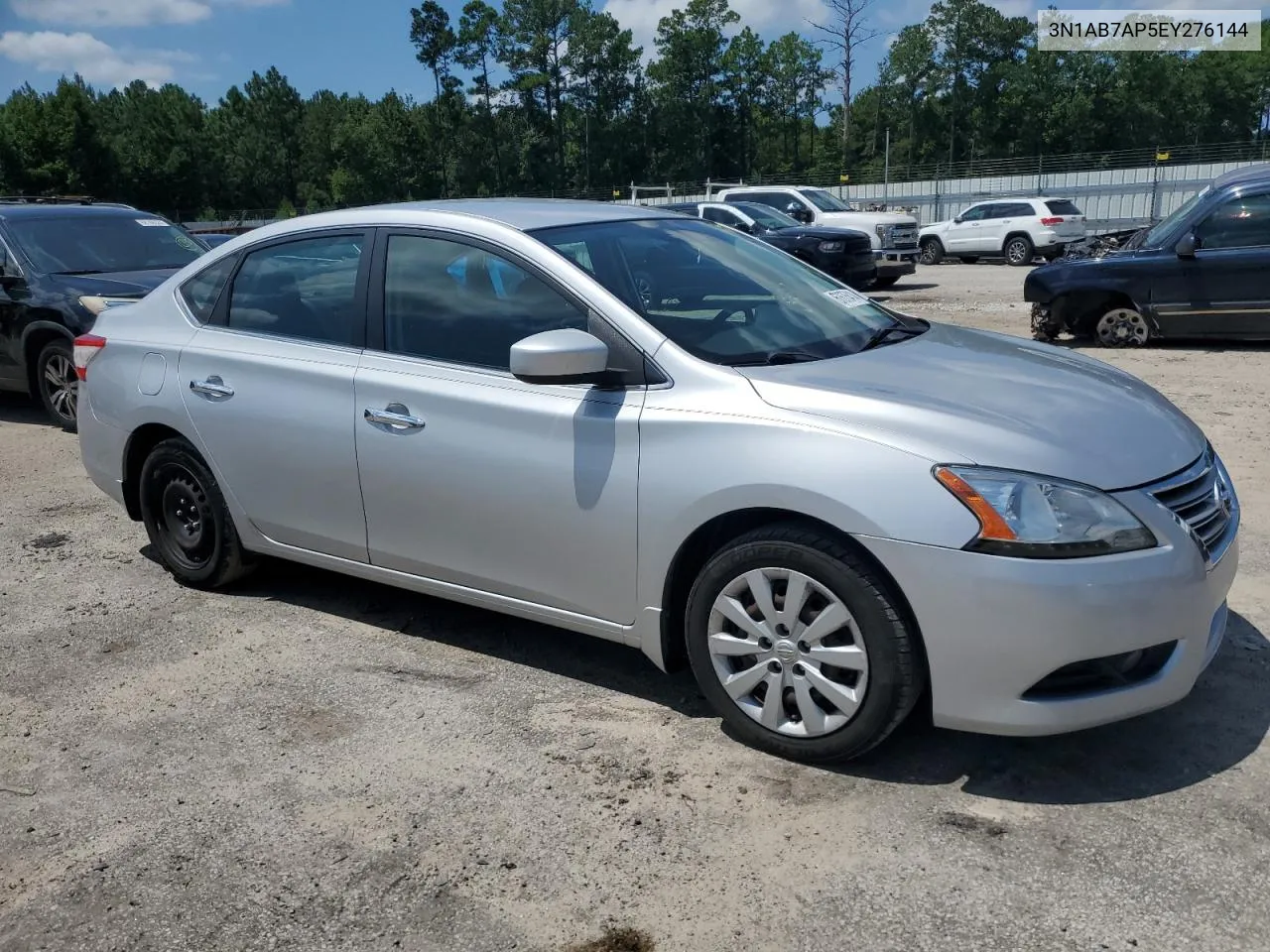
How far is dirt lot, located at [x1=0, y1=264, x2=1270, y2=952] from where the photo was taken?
273 cm

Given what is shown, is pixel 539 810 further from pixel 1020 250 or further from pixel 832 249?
pixel 1020 250

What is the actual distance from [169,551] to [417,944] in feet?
10.2

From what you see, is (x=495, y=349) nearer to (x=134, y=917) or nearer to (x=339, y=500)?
(x=339, y=500)

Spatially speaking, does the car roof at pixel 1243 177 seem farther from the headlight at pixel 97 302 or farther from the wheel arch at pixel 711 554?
the headlight at pixel 97 302

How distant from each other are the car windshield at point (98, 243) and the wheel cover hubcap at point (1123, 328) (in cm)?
892

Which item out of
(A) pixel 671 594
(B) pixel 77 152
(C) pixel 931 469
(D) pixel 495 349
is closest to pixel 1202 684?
(C) pixel 931 469

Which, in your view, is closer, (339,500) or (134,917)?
(134,917)

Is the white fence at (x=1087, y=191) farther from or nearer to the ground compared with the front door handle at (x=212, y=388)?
farther from the ground

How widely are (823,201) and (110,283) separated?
1804 centimetres

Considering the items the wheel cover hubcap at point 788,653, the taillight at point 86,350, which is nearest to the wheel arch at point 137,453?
the taillight at point 86,350

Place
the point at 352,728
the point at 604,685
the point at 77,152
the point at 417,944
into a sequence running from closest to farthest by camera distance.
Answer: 1. the point at 417,944
2. the point at 352,728
3. the point at 604,685
4. the point at 77,152

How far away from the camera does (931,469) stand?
3051mm

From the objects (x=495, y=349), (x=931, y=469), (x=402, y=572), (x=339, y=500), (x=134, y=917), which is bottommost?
(x=134, y=917)

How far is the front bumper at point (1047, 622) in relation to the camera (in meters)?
2.94
